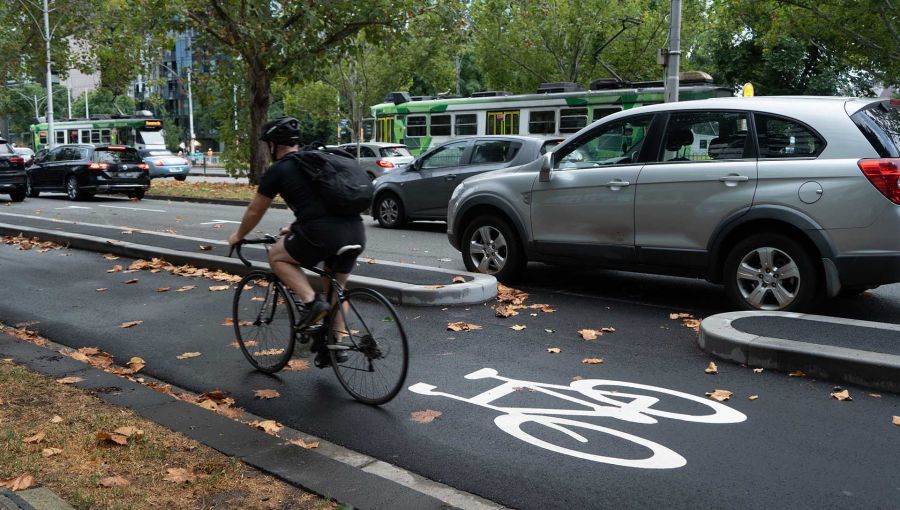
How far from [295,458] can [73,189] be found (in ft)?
74.2

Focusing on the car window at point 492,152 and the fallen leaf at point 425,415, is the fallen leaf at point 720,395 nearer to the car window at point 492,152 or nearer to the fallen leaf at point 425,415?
the fallen leaf at point 425,415

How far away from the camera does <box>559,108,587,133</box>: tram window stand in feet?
80.7

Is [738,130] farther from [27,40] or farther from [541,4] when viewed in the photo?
[27,40]

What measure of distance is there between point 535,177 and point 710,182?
1943 mm

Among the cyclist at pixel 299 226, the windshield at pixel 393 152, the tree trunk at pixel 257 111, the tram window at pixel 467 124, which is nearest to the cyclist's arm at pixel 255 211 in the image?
the cyclist at pixel 299 226

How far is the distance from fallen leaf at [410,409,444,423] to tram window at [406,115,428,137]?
24.7 metres

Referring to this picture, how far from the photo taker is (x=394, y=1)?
23.9 meters

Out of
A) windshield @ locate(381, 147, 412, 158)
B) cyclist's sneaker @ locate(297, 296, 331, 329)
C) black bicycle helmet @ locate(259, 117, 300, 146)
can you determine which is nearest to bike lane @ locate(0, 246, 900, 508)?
cyclist's sneaker @ locate(297, 296, 331, 329)

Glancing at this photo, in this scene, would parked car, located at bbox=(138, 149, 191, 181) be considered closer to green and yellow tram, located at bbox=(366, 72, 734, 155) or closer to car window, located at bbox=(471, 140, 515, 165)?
green and yellow tram, located at bbox=(366, 72, 734, 155)

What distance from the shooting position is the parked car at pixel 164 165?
38.3 m

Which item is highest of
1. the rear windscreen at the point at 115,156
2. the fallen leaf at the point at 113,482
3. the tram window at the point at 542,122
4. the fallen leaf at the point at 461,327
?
the tram window at the point at 542,122

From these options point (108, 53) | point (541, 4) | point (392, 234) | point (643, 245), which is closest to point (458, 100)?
point (541, 4)

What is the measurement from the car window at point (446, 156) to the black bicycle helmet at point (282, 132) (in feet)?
31.0

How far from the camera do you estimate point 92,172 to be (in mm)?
23938
